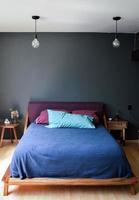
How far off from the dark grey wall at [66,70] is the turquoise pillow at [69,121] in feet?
2.30

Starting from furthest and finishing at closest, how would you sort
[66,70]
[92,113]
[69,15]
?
[66,70], [92,113], [69,15]

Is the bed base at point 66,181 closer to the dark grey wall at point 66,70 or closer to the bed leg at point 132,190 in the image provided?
the bed leg at point 132,190

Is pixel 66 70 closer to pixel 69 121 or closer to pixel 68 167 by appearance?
pixel 69 121

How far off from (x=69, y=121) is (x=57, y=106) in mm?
744

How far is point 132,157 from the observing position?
464cm

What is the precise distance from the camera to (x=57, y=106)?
210 inches

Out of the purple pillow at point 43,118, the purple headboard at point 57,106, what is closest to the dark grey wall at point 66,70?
the purple headboard at point 57,106

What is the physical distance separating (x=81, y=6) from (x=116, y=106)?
2594 mm

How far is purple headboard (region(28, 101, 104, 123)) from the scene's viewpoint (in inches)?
209

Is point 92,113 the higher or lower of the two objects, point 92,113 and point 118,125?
the higher

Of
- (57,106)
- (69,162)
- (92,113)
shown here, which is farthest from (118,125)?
(69,162)

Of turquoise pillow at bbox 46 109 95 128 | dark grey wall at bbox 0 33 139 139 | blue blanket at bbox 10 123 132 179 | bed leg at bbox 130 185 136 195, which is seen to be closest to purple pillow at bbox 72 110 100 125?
turquoise pillow at bbox 46 109 95 128

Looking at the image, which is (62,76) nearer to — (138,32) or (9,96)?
(9,96)

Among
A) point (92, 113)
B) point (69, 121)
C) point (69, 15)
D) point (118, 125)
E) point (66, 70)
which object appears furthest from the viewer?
point (66, 70)
